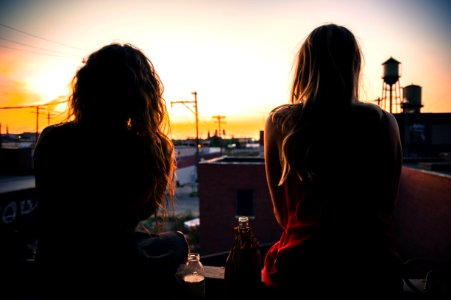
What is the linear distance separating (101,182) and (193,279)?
60cm

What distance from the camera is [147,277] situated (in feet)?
4.26

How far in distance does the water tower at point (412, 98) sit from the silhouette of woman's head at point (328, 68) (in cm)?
3222

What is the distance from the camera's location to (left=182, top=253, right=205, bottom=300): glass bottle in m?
1.39

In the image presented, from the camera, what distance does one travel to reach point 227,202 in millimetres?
16578

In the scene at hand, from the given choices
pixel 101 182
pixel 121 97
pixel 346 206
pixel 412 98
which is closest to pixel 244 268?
pixel 346 206

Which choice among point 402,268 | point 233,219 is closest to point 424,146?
point 233,219

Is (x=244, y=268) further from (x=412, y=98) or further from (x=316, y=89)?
(x=412, y=98)

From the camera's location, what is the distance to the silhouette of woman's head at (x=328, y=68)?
116 centimetres

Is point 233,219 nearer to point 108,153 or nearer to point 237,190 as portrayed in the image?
point 237,190

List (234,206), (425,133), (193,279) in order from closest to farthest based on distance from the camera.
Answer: (193,279), (234,206), (425,133)

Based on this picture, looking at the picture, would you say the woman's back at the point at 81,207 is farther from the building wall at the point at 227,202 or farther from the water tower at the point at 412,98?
the water tower at the point at 412,98

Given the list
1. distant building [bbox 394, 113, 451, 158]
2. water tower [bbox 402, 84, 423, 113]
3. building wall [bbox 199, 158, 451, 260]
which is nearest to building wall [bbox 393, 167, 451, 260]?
building wall [bbox 199, 158, 451, 260]

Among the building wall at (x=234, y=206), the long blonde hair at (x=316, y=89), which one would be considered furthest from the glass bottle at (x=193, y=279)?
the building wall at (x=234, y=206)

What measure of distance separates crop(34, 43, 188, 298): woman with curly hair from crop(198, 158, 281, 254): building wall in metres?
15.1
